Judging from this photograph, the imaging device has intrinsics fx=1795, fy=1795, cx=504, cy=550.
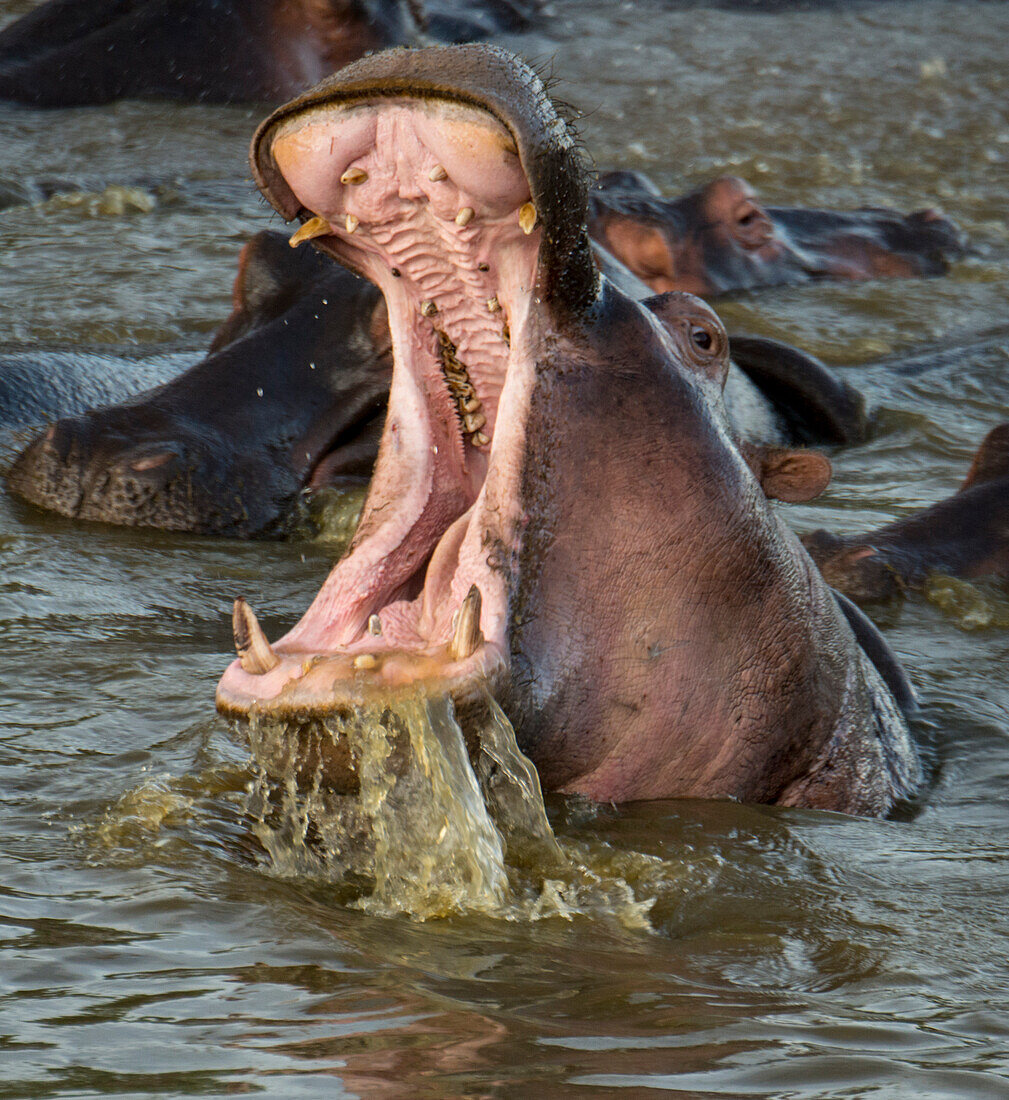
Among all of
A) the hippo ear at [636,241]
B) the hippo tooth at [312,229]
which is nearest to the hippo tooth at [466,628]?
the hippo tooth at [312,229]

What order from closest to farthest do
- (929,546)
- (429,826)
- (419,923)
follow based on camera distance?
(419,923)
(429,826)
(929,546)

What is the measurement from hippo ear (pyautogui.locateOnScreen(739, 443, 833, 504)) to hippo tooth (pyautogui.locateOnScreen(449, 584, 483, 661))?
98 centimetres

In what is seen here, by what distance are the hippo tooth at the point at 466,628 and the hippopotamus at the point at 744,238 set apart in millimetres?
5026

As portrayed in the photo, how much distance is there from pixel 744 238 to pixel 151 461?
13.1ft

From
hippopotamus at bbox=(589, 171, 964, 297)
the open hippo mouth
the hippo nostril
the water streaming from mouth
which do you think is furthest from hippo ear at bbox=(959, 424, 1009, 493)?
the water streaming from mouth

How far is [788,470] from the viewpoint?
3.29 metres

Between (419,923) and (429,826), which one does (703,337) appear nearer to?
(429,826)

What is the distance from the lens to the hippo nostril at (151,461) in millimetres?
4762

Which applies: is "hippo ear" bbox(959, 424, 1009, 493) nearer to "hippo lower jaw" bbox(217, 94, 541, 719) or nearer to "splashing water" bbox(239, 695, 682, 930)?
"hippo lower jaw" bbox(217, 94, 541, 719)

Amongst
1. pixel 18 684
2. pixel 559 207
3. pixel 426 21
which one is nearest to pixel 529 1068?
pixel 559 207

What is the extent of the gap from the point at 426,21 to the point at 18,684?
25.6 feet

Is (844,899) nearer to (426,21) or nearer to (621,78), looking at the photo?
(426,21)

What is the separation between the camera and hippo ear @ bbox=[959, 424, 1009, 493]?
199 inches

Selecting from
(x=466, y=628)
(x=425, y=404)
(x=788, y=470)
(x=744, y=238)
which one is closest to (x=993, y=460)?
(x=788, y=470)
